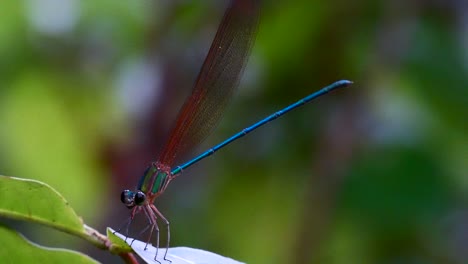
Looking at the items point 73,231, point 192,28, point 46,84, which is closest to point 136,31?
point 192,28

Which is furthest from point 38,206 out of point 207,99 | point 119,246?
point 207,99

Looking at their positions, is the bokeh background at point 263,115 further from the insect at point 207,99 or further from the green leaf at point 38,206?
the green leaf at point 38,206

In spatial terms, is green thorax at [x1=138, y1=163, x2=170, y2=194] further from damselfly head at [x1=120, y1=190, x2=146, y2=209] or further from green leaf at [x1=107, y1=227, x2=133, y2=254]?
green leaf at [x1=107, y1=227, x2=133, y2=254]

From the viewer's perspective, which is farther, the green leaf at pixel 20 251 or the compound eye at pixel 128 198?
the compound eye at pixel 128 198

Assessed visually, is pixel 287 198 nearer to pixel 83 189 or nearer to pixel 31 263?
pixel 83 189

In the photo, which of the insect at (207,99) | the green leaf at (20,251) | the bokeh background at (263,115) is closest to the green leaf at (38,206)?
the green leaf at (20,251)

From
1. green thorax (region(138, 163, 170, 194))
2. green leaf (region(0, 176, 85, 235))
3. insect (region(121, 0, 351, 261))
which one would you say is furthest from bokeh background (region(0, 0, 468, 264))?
green leaf (region(0, 176, 85, 235))

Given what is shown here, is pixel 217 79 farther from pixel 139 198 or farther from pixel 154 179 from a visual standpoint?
pixel 139 198
